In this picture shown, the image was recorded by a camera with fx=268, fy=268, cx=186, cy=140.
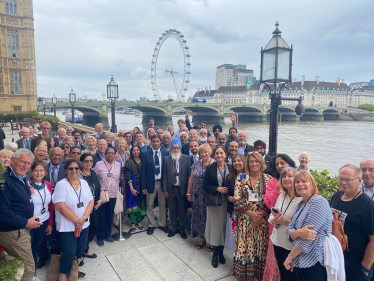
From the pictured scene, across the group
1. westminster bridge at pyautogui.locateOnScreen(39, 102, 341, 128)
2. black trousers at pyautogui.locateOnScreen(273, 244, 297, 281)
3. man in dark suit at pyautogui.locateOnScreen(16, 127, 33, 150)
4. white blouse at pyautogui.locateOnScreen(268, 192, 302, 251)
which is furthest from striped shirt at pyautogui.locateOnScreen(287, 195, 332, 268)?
westminster bridge at pyautogui.locateOnScreen(39, 102, 341, 128)

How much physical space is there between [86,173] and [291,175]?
8.89 feet

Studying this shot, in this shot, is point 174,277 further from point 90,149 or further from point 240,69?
point 240,69

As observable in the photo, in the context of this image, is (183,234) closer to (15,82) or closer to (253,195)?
(253,195)

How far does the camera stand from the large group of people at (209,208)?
90.4 inches

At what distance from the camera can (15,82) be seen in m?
30.0

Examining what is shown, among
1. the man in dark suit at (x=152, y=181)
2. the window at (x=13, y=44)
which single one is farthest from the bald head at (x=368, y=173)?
the window at (x=13, y=44)

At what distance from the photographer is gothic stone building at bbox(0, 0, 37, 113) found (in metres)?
28.6

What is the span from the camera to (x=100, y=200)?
3891 mm

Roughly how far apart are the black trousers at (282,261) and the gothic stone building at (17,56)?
33.4 meters

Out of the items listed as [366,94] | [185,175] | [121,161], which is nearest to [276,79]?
[185,175]

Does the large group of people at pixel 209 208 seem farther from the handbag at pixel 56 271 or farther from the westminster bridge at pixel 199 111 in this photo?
the westminster bridge at pixel 199 111

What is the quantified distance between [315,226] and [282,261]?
0.75 meters

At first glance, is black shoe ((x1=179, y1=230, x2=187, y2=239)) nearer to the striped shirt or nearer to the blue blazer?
the blue blazer

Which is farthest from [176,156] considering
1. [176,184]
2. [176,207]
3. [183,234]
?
[183,234]
